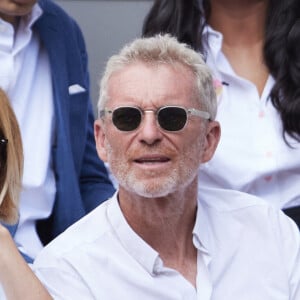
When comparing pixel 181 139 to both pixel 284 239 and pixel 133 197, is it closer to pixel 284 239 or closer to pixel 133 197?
pixel 133 197

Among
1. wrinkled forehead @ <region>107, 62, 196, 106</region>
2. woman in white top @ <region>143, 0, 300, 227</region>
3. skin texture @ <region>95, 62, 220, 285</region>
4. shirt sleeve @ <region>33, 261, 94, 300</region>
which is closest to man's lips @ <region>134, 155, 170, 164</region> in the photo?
skin texture @ <region>95, 62, 220, 285</region>

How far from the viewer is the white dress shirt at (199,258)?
261 centimetres

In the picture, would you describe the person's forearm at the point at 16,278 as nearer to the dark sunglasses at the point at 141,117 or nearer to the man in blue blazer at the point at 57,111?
the dark sunglasses at the point at 141,117

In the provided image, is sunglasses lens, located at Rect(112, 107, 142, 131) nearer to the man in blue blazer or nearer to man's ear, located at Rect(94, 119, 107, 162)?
man's ear, located at Rect(94, 119, 107, 162)

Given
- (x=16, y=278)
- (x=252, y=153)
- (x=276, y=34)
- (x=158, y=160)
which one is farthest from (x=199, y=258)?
(x=276, y=34)

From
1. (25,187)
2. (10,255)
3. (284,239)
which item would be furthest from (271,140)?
→ (10,255)

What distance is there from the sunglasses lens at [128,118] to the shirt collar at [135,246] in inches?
9.2

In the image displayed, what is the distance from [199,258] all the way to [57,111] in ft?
2.76

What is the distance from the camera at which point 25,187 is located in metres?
3.29

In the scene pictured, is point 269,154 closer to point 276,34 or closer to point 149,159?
point 276,34

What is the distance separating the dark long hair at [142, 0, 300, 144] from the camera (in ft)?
11.2

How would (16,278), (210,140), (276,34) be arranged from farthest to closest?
(276,34) < (210,140) < (16,278)

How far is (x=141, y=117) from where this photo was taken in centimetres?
266

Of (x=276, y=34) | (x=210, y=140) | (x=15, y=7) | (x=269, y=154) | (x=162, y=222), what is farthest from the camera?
(x=276, y=34)
